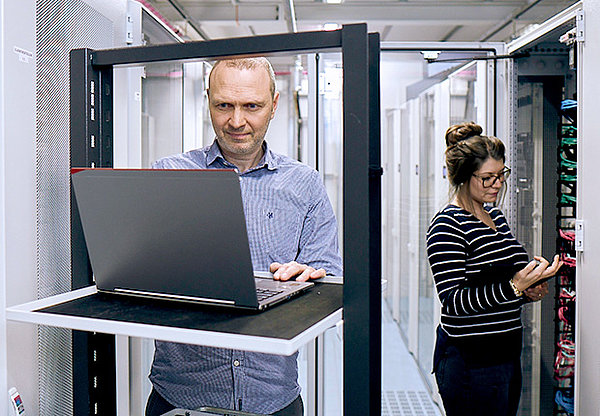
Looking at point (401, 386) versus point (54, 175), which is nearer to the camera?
point (54, 175)

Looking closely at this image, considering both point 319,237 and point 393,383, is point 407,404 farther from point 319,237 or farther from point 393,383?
point 319,237

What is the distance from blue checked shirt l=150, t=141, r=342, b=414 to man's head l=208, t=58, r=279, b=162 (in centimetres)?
10

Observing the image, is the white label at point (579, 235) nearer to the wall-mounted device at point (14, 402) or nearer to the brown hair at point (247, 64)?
the brown hair at point (247, 64)

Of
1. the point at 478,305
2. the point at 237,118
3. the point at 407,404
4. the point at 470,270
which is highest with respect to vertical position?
the point at 237,118

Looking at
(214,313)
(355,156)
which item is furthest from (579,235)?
(214,313)

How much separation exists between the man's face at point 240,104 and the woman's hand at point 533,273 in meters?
0.99

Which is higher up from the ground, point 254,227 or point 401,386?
point 254,227

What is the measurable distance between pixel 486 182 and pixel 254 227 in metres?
0.97

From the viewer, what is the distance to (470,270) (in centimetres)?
193

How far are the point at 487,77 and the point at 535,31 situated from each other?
301 millimetres

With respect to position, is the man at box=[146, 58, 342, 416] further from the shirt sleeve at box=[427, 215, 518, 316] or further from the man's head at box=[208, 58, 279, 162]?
the shirt sleeve at box=[427, 215, 518, 316]

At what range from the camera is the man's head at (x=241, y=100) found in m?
1.34

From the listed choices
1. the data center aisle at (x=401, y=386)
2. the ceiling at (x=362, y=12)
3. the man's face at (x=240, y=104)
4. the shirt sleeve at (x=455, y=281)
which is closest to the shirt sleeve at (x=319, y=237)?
the man's face at (x=240, y=104)

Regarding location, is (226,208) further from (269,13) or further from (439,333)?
(269,13)
